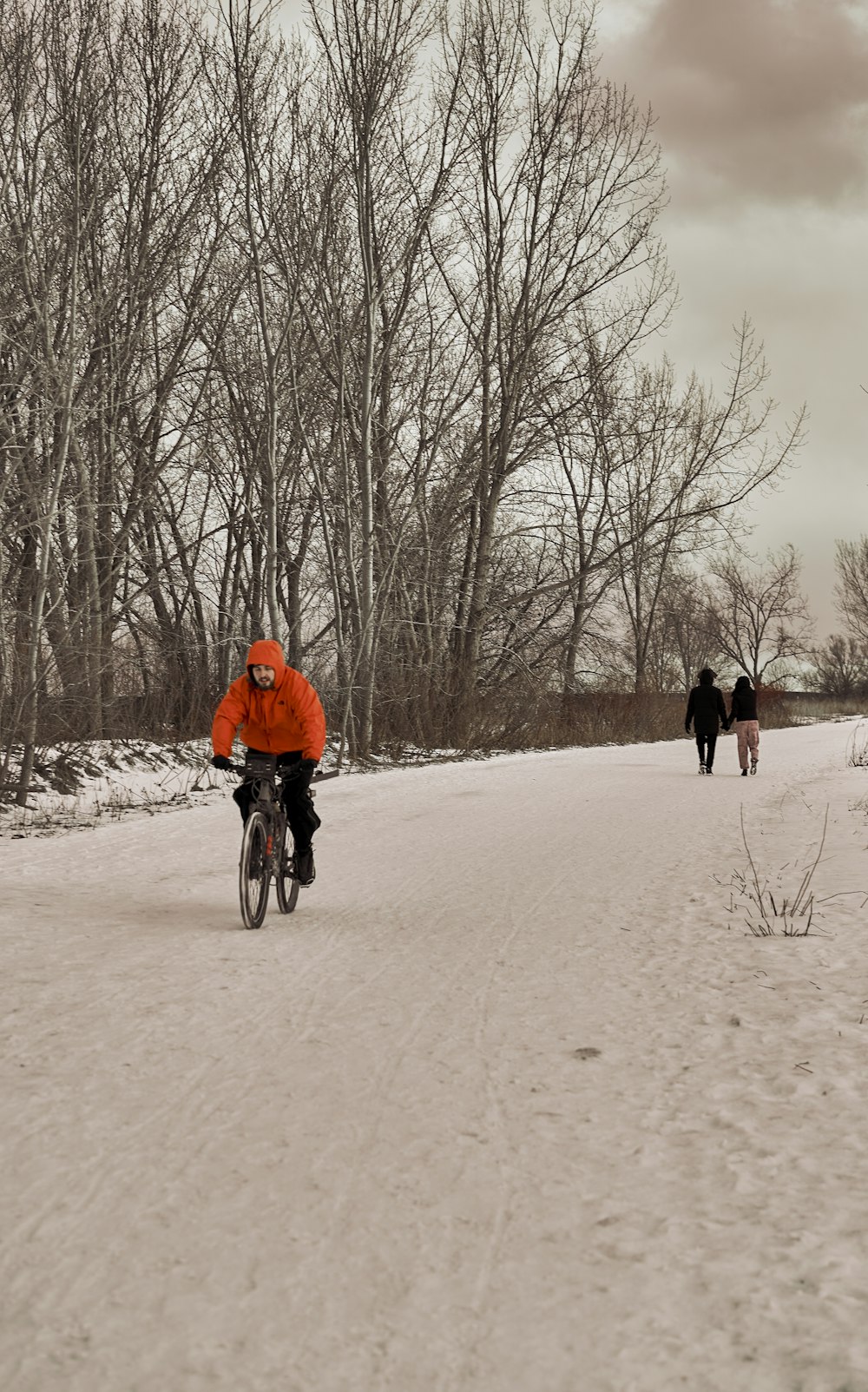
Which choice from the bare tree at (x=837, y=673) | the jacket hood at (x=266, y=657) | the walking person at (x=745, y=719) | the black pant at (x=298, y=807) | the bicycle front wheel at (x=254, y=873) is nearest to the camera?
the bicycle front wheel at (x=254, y=873)

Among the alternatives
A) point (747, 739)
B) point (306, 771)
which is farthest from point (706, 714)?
point (306, 771)

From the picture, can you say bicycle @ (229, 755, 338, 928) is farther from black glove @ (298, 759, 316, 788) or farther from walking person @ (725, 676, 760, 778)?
walking person @ (725, 676, 760, 778)

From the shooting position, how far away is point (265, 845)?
711cm

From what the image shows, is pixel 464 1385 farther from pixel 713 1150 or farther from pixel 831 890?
pixel 831 890

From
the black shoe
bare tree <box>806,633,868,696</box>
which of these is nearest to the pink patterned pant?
the black shoe

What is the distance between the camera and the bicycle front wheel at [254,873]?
682 cm

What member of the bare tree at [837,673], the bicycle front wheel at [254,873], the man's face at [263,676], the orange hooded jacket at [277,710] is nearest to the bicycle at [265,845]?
the bicycle front wheel at [254,873]

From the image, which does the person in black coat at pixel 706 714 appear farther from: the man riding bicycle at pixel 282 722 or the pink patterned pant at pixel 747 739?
the man riding bicycle at pixel 282 722

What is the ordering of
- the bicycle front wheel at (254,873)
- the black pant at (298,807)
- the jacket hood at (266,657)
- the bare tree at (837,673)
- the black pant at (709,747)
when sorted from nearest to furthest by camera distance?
the bicycle front wheel at (254,873)
the jacket hood at (266,657)
the black pant at (298,807)
the black pant at (709,747)
the bare tree at (837,673)

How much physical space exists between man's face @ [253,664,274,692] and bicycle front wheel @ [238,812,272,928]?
0.86 meters

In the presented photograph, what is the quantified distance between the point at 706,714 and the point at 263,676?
14.2 m

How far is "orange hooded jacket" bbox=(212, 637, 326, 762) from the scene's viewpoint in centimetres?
744

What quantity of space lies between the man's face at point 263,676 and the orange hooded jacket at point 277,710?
4 centimetres

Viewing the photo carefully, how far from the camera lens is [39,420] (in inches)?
543
